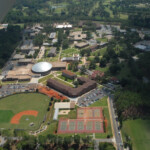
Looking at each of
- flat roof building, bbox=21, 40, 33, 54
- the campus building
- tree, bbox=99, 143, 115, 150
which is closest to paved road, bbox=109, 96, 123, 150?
tree, bbox=99, 143, 115, 150

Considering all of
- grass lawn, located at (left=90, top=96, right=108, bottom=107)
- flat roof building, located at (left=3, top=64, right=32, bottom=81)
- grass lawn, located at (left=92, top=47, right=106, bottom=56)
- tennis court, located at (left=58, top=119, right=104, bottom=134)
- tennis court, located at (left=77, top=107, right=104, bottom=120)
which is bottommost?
tennis court, located at (left=58, top=119, right=104, bottom=134)

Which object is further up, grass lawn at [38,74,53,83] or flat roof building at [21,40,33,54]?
flat roof building at [21,40,33,54]

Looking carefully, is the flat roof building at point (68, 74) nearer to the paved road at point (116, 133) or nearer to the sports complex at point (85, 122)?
the sports complex at point (85, 122)

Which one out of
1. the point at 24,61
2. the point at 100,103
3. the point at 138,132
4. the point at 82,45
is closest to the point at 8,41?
the point at 24,61

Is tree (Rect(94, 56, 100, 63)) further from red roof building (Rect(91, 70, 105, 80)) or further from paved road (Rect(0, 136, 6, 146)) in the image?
paved road (Rect(0, 136, 6, 146))

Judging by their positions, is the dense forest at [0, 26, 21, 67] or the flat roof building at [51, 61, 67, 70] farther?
the dense forest at [0, 26, 21, 67]

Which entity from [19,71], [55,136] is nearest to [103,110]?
[55,136]

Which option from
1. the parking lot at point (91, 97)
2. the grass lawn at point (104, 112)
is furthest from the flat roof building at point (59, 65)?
the grass lawn at point (104, 112)
